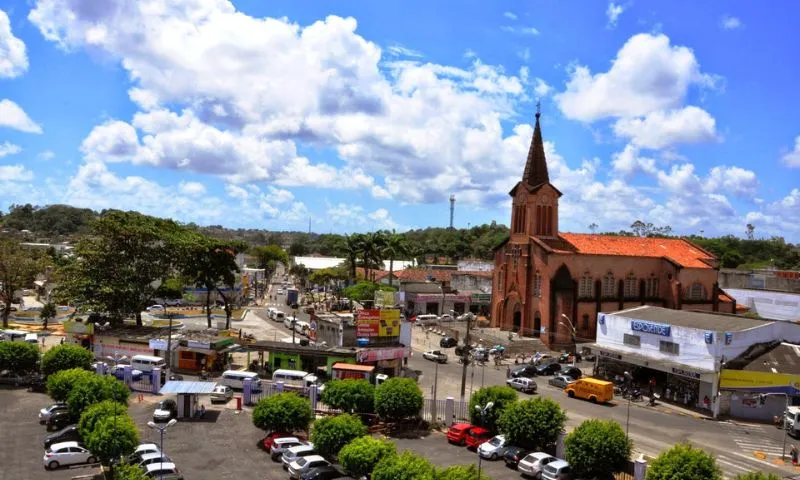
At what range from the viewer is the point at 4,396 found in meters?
41.4

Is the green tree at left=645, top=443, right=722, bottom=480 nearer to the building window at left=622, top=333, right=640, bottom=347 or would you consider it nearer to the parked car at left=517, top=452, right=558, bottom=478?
the parked car at left=517, top=452, right=558, bottom=478

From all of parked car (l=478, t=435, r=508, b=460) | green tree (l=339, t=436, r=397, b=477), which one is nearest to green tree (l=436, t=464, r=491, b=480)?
green tree (l=339, t=436, r=397, b=477)

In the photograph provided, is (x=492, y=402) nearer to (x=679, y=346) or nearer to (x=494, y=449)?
(x=494, y=449)

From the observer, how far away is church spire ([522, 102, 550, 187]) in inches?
2694

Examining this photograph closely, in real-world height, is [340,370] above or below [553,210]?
below

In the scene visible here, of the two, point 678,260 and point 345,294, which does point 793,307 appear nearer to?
point 678,260

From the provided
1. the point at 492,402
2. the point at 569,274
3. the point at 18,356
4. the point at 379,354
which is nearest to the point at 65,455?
the point at 18,356

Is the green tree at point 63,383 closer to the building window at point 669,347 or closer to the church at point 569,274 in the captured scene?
the building window at point 669,347

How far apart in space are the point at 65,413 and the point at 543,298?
148ft

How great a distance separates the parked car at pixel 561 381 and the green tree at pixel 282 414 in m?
23.2

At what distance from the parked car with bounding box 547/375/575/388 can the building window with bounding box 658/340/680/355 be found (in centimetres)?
710

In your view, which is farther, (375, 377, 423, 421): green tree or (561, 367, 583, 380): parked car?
(561, 367, 583, 380): parked car

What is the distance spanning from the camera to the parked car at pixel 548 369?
52.6 metres

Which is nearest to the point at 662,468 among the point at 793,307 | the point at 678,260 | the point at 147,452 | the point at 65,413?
the point at 147,452
